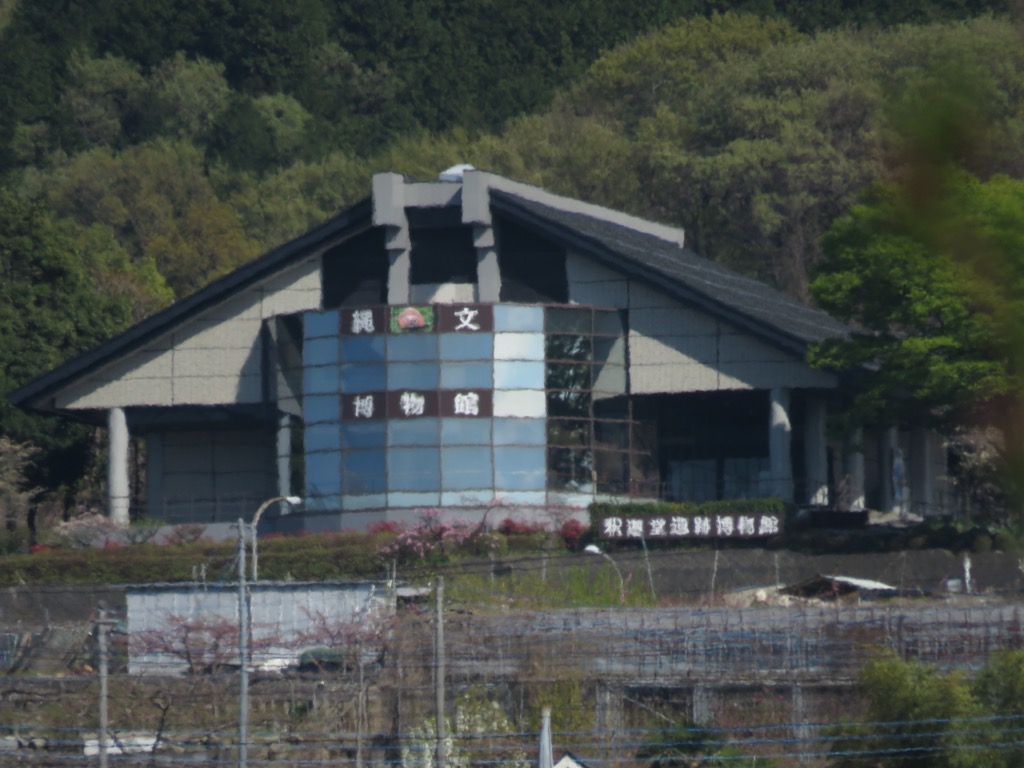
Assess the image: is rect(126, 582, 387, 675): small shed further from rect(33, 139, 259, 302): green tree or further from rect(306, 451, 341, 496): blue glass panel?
rect(33, 139, 259, 302): green tree

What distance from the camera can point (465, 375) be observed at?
38.1 m

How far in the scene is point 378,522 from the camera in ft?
122

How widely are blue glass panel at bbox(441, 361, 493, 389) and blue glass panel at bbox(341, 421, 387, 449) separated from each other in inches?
65.5

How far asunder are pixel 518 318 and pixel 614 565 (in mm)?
7523

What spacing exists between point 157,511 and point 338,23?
71476 mm

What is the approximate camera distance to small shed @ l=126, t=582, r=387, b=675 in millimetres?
24344

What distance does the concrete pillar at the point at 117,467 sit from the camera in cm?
4066

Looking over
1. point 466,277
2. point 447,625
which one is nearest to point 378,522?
point 466,277

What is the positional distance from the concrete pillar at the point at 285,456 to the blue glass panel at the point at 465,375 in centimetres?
437

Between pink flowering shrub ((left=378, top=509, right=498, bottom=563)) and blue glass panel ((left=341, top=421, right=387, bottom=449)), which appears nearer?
pink flowering shrub ((left=378, top=509, right=498, bottom=563))

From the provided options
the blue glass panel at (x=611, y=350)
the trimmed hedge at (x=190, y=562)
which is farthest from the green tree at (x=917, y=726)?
the blue glass panel at (x=611, y=350)

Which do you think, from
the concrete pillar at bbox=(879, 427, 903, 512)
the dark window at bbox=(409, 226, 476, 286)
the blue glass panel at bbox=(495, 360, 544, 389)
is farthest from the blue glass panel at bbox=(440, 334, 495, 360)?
the concrete pillar at bbox=(879, 427, 903, 512)

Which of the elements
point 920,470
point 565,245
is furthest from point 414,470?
point 920,470

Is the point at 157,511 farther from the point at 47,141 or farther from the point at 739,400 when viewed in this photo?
the point at 47,141
